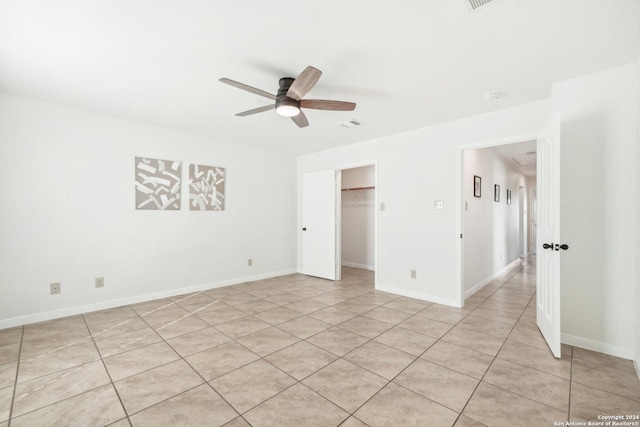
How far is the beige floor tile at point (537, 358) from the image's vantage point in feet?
7.09

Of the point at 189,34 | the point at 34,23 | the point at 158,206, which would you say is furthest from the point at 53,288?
the point at 189,34

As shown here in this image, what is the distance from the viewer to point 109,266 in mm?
3641

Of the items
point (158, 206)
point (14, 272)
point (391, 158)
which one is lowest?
point (14, 272)

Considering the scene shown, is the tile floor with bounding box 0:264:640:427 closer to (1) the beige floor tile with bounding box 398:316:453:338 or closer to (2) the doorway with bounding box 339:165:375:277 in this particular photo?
(1) the beige floor tile with bounding box 398:316:453:338

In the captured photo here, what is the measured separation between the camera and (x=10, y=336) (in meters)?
2.78

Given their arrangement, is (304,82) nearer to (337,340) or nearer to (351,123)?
(351,123)

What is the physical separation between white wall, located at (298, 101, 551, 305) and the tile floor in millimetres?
628

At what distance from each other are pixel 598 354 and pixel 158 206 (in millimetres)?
5245

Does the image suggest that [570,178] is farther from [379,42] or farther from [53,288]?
[53,288]

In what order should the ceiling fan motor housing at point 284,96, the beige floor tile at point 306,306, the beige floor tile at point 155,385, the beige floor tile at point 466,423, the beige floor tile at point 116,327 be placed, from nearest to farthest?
the beige floor tile at point 466,423
the beige floor tile at point 155,385
the ceiling fan motor housing at point 284,96
the beige floor tile at point 116,327
the beige floor tile at point 306,306

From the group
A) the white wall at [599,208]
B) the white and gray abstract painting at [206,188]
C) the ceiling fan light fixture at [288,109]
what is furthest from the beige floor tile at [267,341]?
the white wall at [599,208]

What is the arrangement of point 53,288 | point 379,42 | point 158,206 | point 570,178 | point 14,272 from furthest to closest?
point 158,206, point 53,288, point 14,272, point 570,178, point 379,42

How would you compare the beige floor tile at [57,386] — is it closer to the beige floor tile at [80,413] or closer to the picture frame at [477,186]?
the beige floor tile at [80,413]

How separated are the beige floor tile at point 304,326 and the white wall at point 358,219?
132 inches
